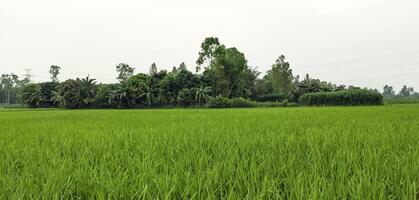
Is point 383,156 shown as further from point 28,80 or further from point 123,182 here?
point 28,80

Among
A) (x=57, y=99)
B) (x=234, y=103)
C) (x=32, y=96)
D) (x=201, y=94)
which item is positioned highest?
(x=32, y=96)

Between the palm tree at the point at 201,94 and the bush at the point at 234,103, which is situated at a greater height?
the palm tree at the point at 201,94

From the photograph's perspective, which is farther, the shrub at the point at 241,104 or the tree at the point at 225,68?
the tree at the point at 225,68

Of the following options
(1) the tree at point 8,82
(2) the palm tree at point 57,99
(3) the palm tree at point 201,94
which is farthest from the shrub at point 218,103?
(1) the tree at point 8,82

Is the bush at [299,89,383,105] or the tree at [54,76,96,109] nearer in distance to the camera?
the bush at [299,89,383,105]

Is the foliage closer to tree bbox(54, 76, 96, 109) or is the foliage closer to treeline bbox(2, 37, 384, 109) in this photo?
treeline bbox(2, 37, 384, 109)

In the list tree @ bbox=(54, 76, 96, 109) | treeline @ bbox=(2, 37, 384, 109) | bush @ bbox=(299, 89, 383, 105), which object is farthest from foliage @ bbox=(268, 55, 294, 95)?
tree @ bbox=(54, 76, 96, 109)

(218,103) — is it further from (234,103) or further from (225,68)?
(225,68)

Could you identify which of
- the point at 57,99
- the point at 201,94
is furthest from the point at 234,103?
the point at 57,99

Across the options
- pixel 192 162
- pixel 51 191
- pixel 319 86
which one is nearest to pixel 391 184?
pixel 192 162

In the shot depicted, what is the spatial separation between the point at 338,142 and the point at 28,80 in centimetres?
8412

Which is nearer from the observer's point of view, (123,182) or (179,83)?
(123,182)

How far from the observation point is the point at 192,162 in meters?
2.14

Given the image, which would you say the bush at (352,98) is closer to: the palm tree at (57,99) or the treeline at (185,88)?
the treeline at (185,88)
